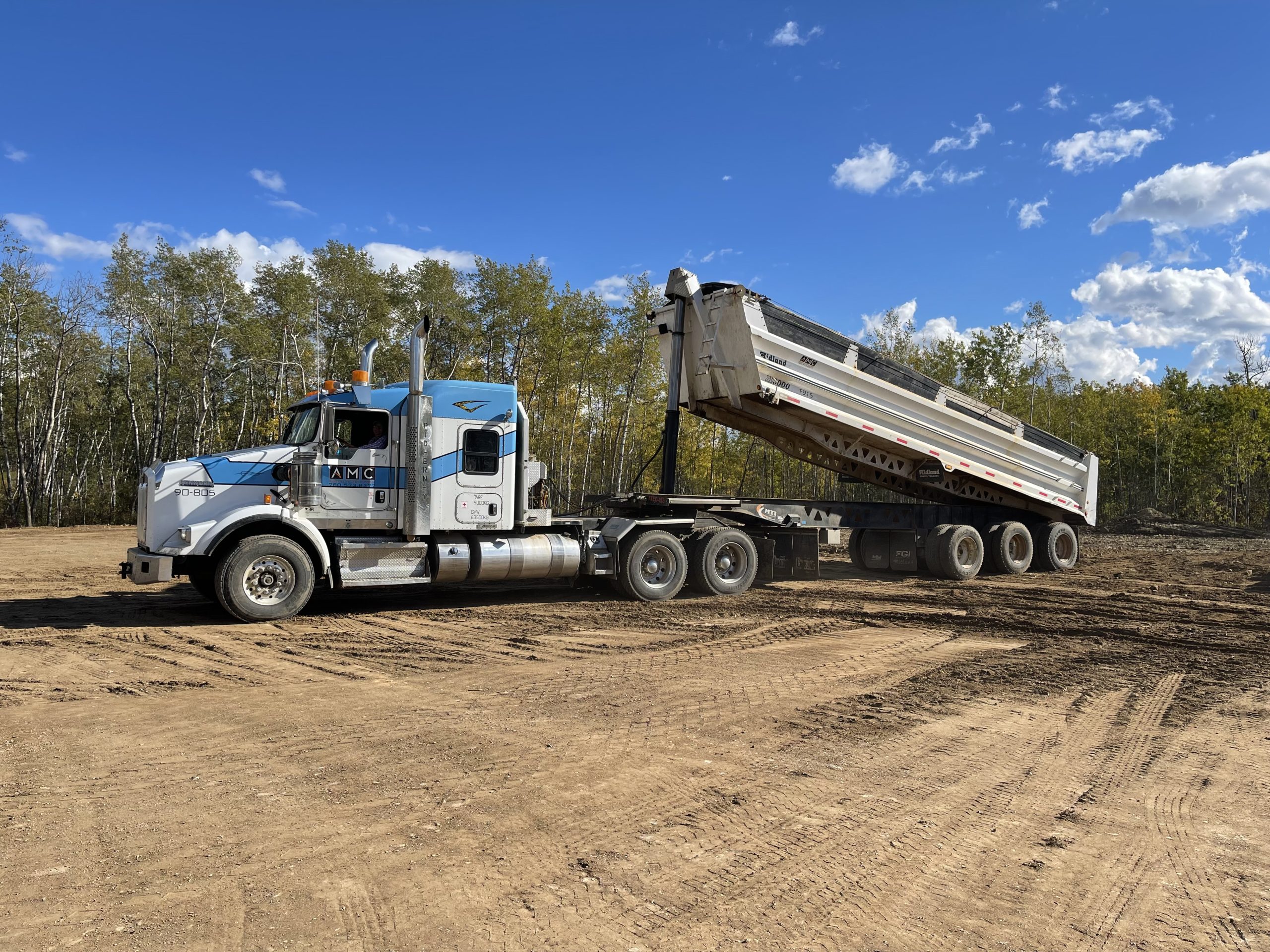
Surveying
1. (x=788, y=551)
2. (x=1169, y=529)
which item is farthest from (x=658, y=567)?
(x=1169, y=529)

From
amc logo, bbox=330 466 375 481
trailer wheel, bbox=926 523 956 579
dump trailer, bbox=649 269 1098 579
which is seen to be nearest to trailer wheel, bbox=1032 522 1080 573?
dump trailer, bbox=649 269 1098 579

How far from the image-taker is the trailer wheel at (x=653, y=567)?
11.6 meters

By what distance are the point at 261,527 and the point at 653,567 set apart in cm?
535

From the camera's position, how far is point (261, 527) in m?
9.63

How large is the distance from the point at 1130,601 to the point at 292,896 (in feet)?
40.2

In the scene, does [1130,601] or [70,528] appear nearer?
[1130,601]

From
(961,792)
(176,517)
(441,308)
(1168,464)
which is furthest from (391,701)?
(1168,464)

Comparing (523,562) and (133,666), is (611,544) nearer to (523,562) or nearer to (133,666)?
(523,562)

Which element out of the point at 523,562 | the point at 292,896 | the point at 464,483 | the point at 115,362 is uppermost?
the point at 115,362

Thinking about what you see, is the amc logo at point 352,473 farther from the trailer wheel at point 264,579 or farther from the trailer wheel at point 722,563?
the trailer wheel at point 722,563

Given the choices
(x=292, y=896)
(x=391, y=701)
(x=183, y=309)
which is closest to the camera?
(x=292, y=896)

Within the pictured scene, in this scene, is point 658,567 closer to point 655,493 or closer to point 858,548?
point 655,493

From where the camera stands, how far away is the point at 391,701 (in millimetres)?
6238

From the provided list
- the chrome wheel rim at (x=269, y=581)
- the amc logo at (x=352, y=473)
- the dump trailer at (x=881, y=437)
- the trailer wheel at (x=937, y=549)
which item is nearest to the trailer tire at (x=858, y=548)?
the dump trailer at (x=881, y=437)
